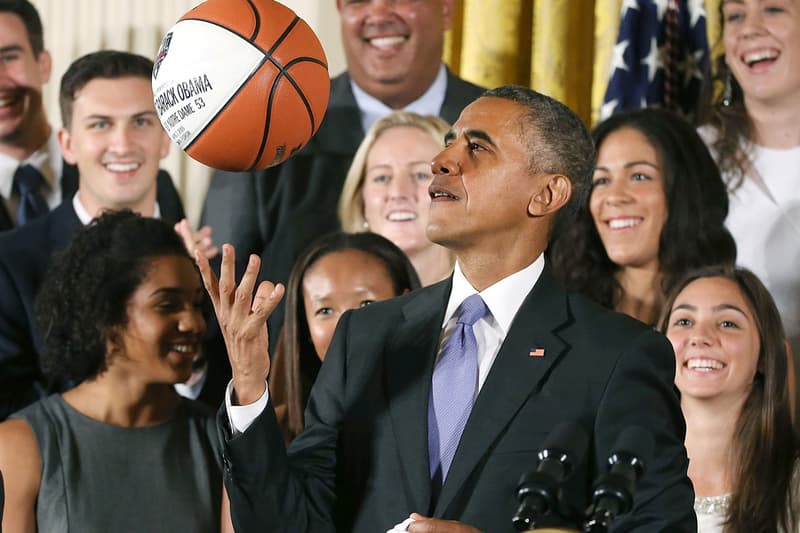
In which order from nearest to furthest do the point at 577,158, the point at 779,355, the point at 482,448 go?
the point at 482,448 < the point at 577,158 < the point at 779,355

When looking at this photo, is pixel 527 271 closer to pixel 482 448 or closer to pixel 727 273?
pixel 482 448

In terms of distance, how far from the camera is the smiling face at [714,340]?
330 cm

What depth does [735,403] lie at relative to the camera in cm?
334

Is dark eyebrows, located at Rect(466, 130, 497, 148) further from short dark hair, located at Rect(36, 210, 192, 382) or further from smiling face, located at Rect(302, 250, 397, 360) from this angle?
short dark hair, located at Rect(36, 210, 192, 382)

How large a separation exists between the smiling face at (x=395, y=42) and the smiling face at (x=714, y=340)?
153 centimetres

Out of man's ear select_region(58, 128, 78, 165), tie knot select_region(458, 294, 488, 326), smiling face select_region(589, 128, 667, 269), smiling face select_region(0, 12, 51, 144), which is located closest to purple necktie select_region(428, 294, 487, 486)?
tie knot select_region(458, 294, 488, 326)

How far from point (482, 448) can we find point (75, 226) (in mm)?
2246

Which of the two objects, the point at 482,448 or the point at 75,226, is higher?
the point at 75,226

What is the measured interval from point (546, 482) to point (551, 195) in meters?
1.02

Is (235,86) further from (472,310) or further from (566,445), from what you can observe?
(566,445)

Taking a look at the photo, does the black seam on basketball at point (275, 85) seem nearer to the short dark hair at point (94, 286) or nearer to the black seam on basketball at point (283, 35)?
the black seam on basketball at point (283, 35)

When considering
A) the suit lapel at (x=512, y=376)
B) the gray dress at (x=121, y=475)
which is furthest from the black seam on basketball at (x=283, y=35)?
the gray dress at (x=121, y=475)

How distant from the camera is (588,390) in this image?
7.41 feet

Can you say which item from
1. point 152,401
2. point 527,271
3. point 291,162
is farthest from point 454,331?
point 291,162
